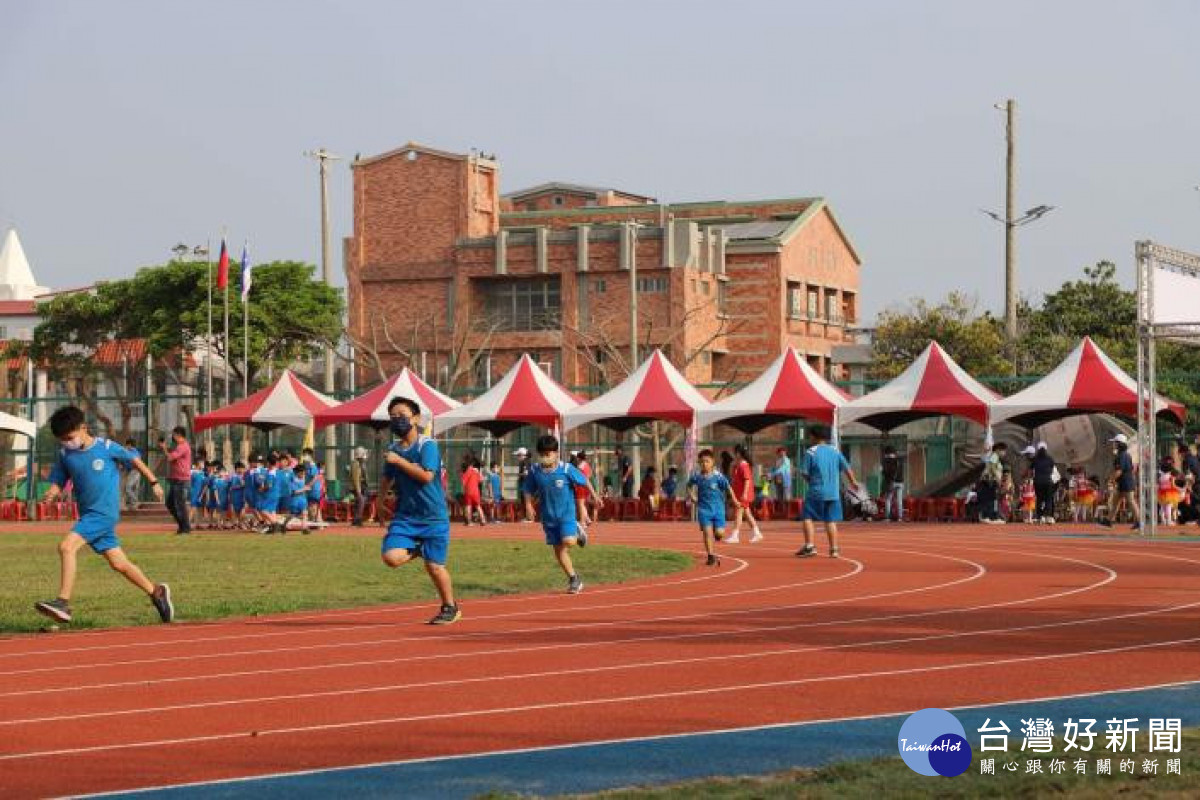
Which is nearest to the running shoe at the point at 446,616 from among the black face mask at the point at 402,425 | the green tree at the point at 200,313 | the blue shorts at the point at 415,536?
the blue shorts at the point at 415,536

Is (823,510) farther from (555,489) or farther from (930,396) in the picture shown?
(930,396)

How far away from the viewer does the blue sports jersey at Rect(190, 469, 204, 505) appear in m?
40.2

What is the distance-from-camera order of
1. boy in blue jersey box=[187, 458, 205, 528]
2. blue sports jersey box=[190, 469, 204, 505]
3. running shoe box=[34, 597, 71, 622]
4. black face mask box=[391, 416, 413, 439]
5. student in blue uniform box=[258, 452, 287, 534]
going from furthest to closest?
blue sports jersey box=[190, 469, 204, 505] → boy in blue jersey box=[187, 458, 205, 528] → student in blue uniform box=[258, 452, 287, 534] → running shoe box=[34, 597, 71, 622] → black face mask box=[391, 416, 413, 439]

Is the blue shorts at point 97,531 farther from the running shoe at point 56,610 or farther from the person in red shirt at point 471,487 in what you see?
the person in red shirt at point 471,487

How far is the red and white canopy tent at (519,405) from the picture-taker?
40594 millimetres

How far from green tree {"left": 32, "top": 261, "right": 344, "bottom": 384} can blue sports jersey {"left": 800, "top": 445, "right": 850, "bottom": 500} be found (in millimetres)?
42838

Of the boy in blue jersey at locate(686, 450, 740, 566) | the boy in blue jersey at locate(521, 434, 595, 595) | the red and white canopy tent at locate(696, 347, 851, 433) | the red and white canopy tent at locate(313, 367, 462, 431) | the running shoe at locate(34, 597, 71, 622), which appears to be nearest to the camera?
the running shoe at locate(34, 597, 71, 622)

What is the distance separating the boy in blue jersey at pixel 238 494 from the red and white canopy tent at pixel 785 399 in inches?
366

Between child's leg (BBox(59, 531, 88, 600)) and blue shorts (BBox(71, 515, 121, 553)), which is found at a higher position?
blue shorts (BBox(71, 515, 121, 553))

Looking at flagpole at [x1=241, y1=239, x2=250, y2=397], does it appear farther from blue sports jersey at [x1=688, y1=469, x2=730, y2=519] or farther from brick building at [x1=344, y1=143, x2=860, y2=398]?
blue sports jersey at [x1=688, y1=469, x2=730, y2=519]

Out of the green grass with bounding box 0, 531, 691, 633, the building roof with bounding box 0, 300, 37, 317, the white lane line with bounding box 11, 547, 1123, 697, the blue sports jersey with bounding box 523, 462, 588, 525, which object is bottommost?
the green grass with bounding box 0, 531, 691, 633

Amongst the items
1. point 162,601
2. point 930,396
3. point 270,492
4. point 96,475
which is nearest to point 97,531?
point 96,475

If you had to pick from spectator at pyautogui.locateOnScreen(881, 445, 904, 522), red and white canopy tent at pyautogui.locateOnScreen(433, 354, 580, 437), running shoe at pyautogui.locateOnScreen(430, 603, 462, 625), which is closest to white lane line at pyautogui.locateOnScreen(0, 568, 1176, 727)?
running shoe at pyautogui.locateOnScreen(430, 603, 462, 625)

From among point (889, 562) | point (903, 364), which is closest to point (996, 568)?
point (889, 562)
